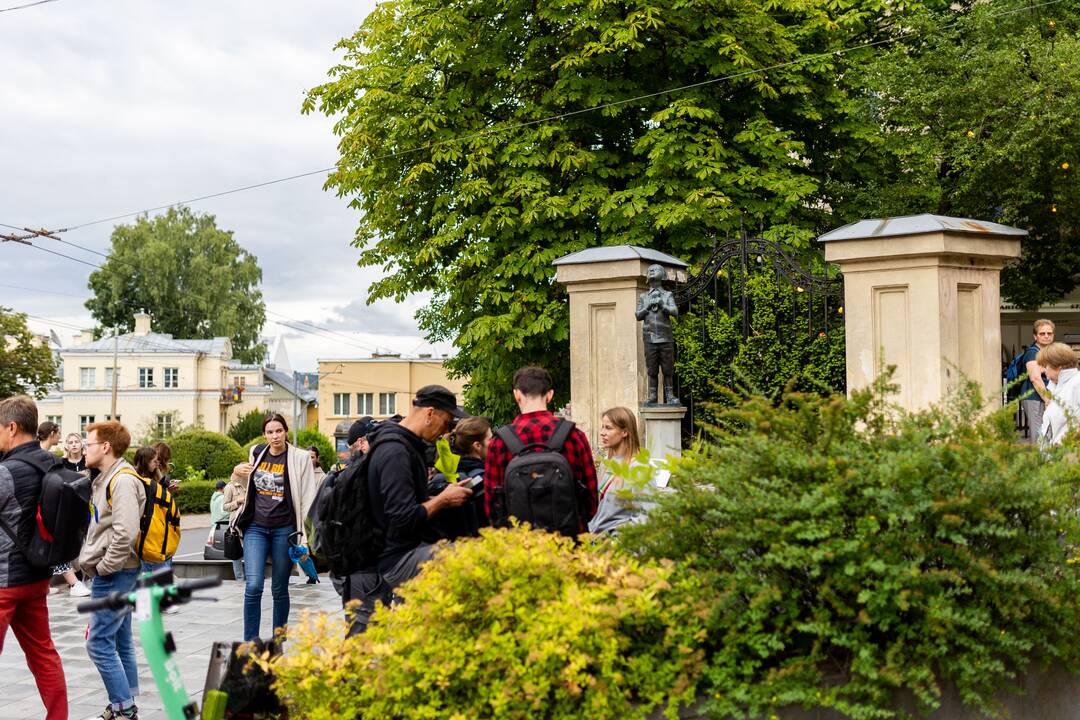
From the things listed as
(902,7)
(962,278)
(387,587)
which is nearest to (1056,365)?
(962,278)

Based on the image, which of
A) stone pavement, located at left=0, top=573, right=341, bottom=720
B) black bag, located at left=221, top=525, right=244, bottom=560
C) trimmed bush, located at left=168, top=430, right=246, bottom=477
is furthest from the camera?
trimmed bush, located at left=168, top=430, right=246, bottom=477

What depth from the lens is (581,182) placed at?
17266 millimetres

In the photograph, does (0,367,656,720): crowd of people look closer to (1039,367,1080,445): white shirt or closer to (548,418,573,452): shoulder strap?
(548,418,573,452): shoulder strap

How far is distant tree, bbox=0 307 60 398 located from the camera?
173 ft

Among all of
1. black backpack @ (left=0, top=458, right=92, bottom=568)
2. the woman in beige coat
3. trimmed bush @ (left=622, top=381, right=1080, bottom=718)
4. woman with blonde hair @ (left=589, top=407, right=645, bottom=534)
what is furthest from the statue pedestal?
trimmed bush @ (left=622, top=381, right=1080, bottom=718)

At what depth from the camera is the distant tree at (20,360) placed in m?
52.8

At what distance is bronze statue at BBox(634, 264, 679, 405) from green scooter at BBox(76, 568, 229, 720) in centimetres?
855

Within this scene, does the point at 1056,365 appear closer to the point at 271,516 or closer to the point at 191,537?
the point at 271,516

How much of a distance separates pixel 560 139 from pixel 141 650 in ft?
36.8

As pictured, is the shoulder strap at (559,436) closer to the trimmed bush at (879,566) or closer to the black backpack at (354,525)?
the black backpack at (354,525)

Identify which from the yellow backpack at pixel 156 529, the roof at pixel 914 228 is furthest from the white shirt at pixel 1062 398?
the yellow backpack at pixel 156 529

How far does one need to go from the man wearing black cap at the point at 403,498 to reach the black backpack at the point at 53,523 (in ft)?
5.21

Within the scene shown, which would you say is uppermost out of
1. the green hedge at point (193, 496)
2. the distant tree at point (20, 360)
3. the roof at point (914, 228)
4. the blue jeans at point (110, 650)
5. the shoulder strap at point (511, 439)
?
the distant tree at point (20, 360)

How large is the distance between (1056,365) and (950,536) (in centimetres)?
592
